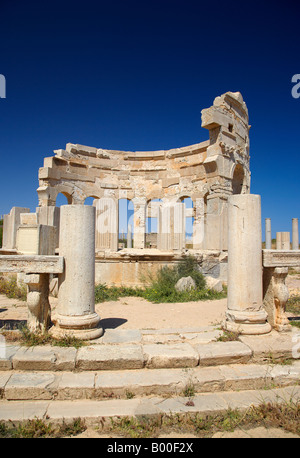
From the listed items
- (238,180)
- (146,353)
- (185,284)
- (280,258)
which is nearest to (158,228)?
(185,284)

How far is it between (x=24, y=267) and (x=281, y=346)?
3694 millimetres

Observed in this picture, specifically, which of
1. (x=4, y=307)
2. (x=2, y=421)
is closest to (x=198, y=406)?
(x=2, y=421)

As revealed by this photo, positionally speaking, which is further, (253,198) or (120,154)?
(120,154)

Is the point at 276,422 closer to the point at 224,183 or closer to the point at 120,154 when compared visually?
the point at 224,183

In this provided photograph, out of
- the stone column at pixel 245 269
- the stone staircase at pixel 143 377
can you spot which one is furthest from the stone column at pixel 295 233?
the stone staircase at pixel 143 377

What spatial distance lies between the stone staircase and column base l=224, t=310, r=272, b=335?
114 mm

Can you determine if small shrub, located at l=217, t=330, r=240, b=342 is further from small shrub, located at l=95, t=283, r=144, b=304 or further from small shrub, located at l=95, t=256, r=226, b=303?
small shrub, located at l=95, t=283, r=144, b=304

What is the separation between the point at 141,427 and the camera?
2803mm

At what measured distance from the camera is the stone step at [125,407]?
291 cm

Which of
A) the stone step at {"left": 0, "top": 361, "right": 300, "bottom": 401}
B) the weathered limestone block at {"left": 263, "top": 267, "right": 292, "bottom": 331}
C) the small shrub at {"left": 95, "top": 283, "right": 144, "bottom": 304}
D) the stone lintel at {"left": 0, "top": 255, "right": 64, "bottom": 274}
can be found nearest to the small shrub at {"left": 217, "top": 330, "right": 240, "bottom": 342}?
the stone step at {"left": 0, "top": 361, "right": 300, "bottom": 401}

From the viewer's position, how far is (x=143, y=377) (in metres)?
3.52

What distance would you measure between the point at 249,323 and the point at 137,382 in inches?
80.2

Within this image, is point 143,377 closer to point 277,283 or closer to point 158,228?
point 277,283

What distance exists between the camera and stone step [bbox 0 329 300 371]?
144 inches
